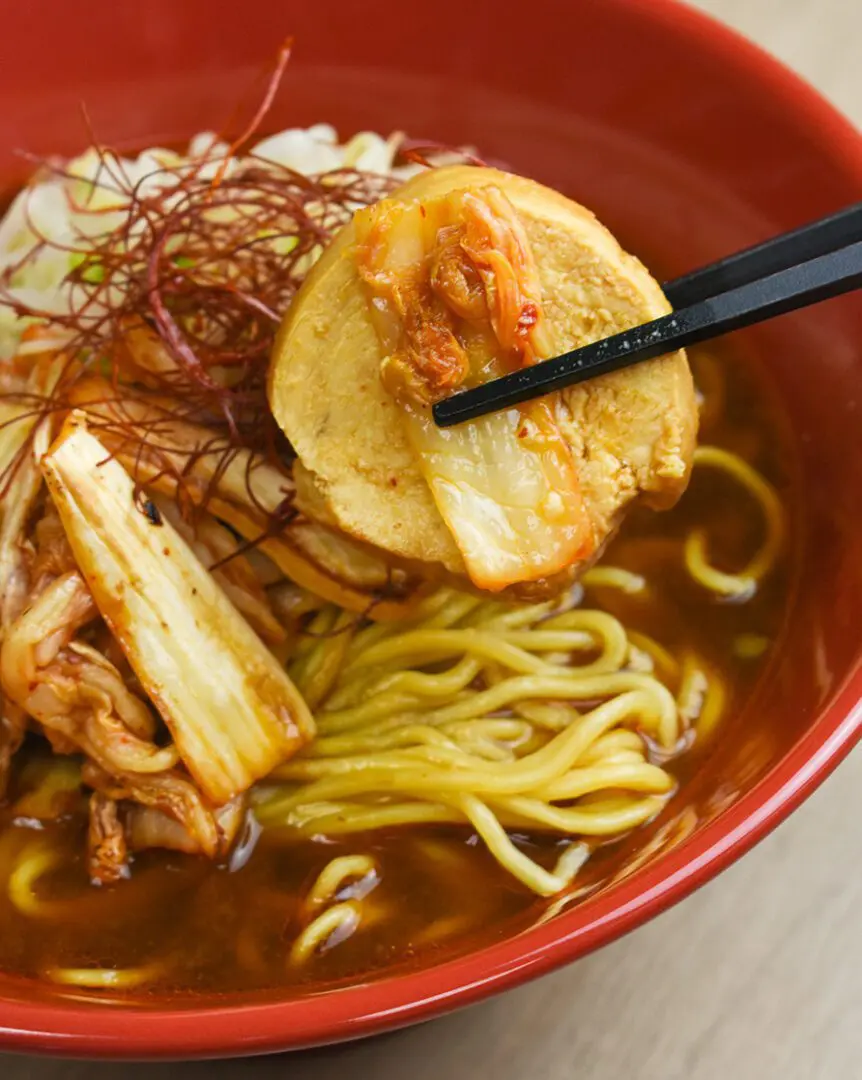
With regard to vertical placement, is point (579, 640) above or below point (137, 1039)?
above

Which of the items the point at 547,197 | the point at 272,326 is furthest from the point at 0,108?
the point at 547,197

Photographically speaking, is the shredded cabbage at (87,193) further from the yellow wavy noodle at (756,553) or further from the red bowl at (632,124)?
the yellow wavy noodle at (756,553)

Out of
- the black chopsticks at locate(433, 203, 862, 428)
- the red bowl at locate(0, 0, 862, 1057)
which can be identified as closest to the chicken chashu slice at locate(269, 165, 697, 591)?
the black chopsticks at locate(433, 203, 862, 428)

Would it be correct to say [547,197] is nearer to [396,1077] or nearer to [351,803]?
[351,803]

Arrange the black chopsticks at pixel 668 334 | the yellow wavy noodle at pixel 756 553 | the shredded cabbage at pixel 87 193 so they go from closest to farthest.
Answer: the black chopsticks at pixel 668 334, the yellow wavy noodle at pixel 756 553, the shredded cabbage at pixel 87 193

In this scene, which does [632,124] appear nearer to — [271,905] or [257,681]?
[257,681]

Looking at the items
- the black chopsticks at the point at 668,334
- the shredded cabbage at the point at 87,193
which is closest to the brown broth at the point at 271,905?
the black chopsticks at the point at 668,334

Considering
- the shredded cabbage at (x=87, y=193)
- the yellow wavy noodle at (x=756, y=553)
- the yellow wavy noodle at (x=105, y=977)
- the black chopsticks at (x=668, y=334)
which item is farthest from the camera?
the shredded cabbage at (x=87, y=193)
